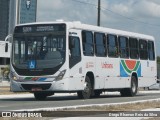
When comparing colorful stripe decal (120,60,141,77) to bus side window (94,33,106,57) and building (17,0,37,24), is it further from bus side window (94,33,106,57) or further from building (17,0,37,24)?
building (17,0,37,24)

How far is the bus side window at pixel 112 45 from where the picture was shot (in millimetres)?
27748

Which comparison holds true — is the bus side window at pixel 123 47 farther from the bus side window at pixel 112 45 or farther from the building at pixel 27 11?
the building at pixel 27 11

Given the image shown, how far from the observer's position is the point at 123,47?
29297 mm

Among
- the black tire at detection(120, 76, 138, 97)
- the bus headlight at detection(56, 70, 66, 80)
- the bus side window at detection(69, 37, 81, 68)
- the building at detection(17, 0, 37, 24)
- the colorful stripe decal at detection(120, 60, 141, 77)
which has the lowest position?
the black tire at detection(120, 76, 138, 97)

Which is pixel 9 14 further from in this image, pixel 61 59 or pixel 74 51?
pixel 61 59

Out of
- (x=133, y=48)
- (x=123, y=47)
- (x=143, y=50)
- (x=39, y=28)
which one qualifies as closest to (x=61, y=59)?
(x=39, y=28)

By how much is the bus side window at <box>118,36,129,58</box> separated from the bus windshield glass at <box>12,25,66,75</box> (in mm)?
5718

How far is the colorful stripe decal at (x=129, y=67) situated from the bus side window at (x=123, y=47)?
0.37 metres

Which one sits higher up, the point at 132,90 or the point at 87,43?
the point at 87,43

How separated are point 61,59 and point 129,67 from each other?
7.21 m

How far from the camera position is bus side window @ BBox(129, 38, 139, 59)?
99.3ft

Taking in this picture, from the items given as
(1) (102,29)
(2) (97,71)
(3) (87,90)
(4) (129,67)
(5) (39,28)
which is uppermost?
(1) (102,29)

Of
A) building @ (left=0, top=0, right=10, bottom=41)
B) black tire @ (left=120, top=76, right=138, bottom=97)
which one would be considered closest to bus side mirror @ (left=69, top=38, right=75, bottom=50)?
black tire @ (left=120, top=76, right=138, bottom=97)

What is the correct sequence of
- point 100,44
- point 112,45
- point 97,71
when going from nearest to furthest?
1. point 97,71
2. point 100,44
3. point 112,45
